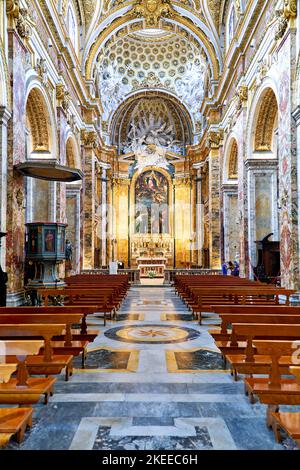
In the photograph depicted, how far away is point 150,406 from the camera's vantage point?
12.0 ft

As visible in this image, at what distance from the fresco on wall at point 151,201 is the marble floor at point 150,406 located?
73.2 feet

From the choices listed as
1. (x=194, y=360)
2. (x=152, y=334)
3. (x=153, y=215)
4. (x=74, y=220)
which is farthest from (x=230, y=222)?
(x=194, y=360)

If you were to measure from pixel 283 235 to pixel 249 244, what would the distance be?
4.10 metres

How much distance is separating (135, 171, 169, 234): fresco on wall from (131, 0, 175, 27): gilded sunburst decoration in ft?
35.6

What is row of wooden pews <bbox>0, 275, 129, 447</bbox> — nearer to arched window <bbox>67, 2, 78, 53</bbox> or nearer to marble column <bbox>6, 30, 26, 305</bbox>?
marble column <bbox>6, 30, 26, 305</bbox>

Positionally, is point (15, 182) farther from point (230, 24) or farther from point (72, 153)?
point (230, 24)

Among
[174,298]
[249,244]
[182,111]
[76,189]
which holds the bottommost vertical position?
[174,298]

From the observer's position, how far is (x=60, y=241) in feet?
32.9

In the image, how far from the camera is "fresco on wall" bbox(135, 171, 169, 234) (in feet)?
93.9

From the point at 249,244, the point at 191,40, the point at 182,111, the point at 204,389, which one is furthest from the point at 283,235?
the point at 182,111

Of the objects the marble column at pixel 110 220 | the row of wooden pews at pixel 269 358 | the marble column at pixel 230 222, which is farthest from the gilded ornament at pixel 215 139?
the row of wooden pews at pixel 269 358
